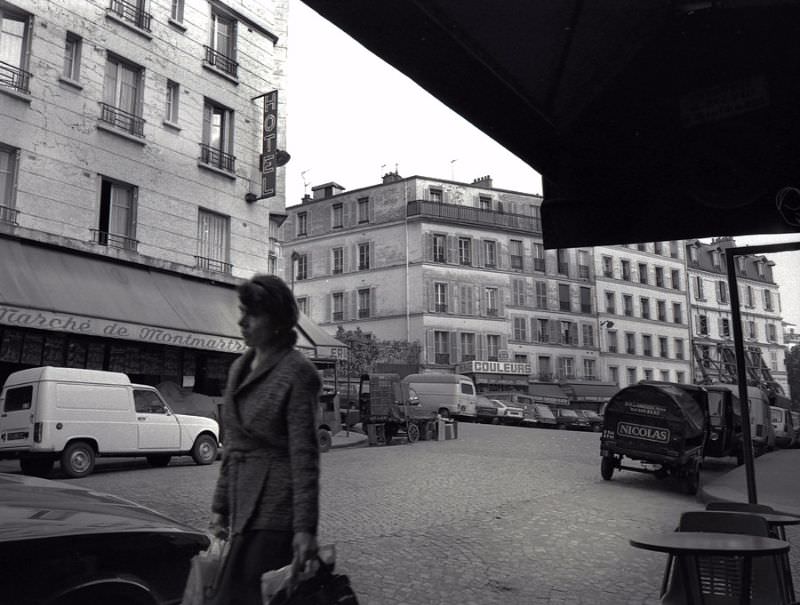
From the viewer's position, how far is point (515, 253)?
4966 centimetres

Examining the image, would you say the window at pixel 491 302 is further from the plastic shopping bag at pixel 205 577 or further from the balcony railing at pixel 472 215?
the plastic shopping bag at pixel 205 577

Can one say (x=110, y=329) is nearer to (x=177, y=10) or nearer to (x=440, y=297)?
(x=177, y=10)

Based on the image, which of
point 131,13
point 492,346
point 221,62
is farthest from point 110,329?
point 492,346

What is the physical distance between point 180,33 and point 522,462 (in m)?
14.9

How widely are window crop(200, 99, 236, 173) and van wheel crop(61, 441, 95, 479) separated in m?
10.1

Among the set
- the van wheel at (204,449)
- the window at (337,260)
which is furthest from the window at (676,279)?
the van wheel at (204,449)

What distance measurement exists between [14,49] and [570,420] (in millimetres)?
29939

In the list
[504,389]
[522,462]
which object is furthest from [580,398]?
[522,462]

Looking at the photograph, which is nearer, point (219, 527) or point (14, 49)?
point (219, 527)

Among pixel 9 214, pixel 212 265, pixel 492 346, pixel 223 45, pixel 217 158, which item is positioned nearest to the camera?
pixel 9 214

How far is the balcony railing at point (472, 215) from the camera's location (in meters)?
46.6

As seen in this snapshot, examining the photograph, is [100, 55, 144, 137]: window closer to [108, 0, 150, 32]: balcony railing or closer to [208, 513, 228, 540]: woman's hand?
[108, 0, 150, 32]: balcony railing

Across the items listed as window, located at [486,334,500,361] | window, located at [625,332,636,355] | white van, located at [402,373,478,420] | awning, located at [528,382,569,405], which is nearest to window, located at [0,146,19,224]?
white van, located at [402,373,478,420]

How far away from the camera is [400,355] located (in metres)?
43.8
